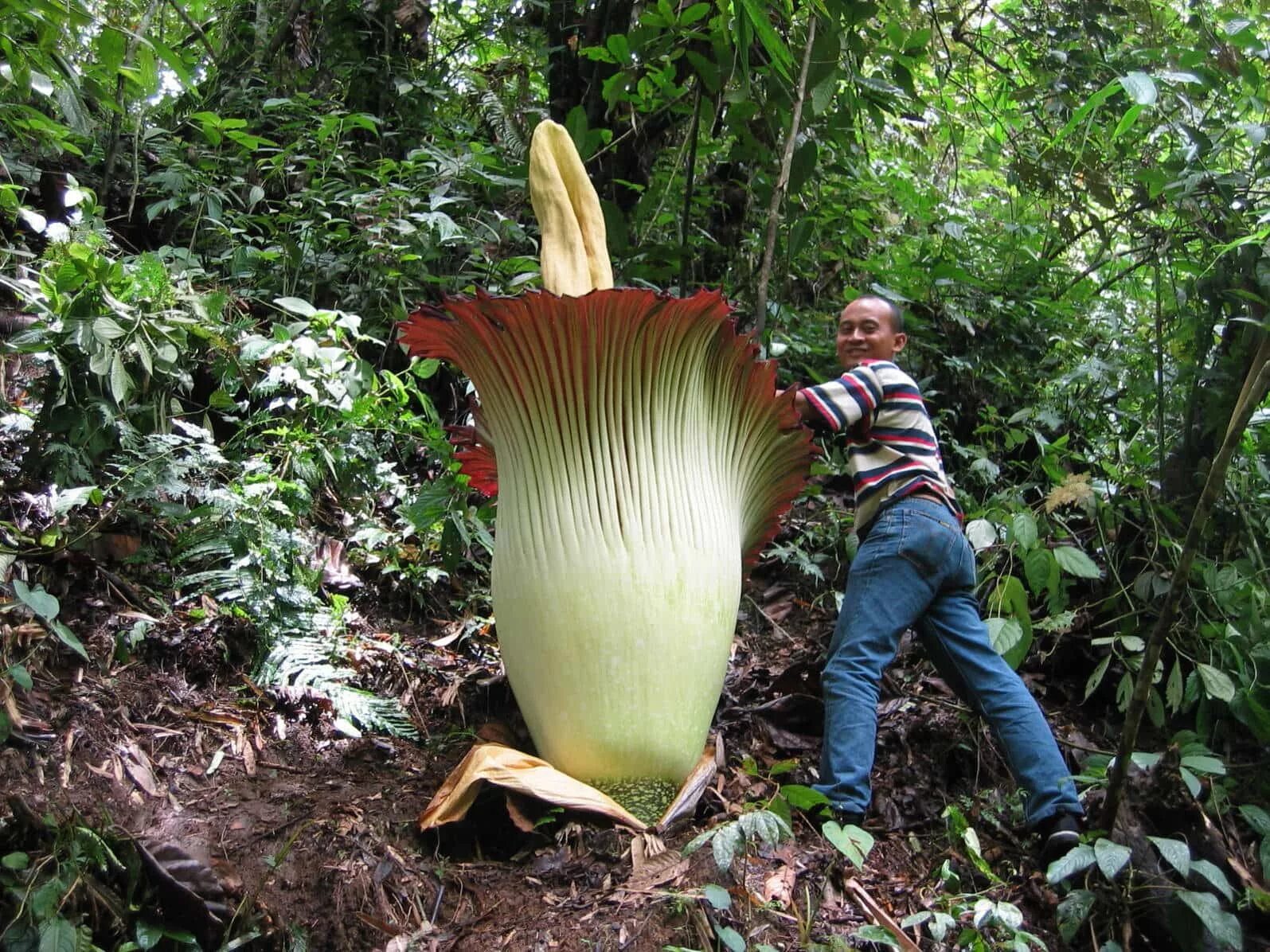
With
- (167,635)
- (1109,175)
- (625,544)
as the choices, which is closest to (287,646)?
(167,635)

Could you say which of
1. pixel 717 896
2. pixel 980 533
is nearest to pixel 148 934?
pixel 717 896

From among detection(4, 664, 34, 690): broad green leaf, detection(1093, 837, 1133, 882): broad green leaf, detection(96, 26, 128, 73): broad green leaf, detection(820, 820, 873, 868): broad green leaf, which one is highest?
detection(96, 26, 128, 73): broad green leaf

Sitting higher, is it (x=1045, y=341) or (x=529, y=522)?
(x=1045, y=341)

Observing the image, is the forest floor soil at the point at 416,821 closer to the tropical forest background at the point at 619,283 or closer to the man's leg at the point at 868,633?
the tropical forest background at the point at 619,283

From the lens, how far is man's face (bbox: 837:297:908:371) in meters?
3.21

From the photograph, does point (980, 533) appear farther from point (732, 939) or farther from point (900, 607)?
point (732, 939)

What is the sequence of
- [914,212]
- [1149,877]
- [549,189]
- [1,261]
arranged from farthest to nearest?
[914,212] < [1,261] < [549,189] < [1149,877]

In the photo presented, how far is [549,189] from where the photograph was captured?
255 centimetres

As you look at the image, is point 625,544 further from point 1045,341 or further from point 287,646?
point 1045,341

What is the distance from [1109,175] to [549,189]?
3194 millimetres

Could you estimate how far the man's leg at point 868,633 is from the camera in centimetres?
251

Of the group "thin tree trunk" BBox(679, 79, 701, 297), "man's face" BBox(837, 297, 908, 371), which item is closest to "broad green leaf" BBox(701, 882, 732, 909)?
"man's face" BBox(837, 297, 908, 371)

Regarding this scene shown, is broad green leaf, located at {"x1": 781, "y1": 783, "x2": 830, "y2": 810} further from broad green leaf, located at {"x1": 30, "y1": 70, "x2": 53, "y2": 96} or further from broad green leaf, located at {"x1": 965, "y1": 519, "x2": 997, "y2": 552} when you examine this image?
broad green leaf, located at {"x1": 30, "y1": 70, "x2": 53, "y2": 96}

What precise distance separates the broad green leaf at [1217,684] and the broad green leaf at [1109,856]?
859 mm
